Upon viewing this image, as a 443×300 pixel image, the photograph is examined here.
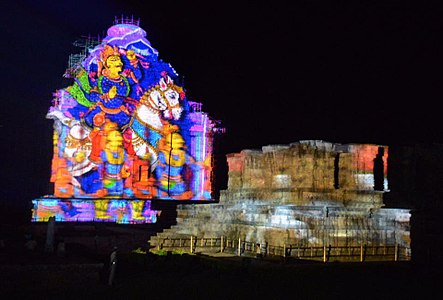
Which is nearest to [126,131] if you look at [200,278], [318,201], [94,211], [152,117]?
[152,117]

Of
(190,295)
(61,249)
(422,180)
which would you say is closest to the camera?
(190,295)

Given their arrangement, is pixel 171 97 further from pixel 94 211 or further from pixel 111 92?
pixel 94 211

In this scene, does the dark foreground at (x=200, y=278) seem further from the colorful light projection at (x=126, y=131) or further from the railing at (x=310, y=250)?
the colorful light projection at (x=126, y=131)

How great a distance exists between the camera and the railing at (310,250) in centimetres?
1886

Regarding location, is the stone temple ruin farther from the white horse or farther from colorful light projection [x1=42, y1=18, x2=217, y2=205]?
the white horse

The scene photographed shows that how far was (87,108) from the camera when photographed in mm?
42781

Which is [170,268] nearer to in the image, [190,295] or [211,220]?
[190,295]

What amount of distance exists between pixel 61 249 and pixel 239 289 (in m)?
5.12

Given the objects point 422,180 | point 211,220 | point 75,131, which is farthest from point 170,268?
point 75,131

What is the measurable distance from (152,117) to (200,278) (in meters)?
31.4

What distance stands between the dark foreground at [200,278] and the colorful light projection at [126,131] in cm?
2450

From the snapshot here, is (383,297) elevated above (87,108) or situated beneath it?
situated beneath

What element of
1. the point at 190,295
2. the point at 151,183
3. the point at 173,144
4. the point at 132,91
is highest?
the point at 132,91

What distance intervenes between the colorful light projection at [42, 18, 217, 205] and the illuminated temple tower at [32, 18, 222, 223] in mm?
79
